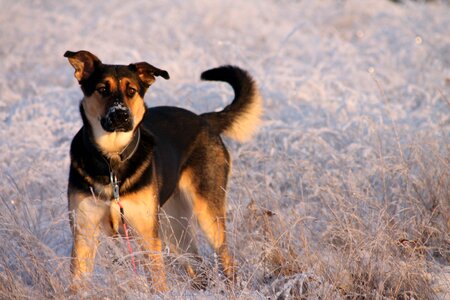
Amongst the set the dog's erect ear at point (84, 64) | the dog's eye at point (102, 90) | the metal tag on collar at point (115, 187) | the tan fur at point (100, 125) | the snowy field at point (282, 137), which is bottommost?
the snowy field at point (282, 137)

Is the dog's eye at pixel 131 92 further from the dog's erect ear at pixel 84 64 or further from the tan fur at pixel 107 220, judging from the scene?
the tan fur at pixel 107 220

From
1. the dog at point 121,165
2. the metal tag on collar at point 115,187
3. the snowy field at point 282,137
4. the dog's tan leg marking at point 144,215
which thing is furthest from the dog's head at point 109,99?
the snowy field at point 282,137

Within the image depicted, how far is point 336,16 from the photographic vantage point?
12.9 m

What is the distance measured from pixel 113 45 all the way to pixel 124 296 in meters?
7.18

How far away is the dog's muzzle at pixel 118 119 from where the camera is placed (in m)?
3.92

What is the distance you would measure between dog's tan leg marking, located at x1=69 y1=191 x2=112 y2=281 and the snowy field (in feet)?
0.36

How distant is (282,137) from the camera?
6.91m

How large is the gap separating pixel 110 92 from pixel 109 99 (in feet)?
0.19

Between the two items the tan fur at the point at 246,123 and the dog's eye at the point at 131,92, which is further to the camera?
the tan fur at the point at 246,123

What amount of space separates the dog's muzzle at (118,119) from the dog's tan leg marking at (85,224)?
1.52 ft

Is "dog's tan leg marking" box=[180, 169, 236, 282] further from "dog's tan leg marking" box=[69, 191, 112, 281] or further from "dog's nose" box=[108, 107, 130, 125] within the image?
"dog's nose" box=[108, 107, 130, 125]

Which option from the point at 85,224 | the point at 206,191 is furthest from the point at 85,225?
the point at 206,191

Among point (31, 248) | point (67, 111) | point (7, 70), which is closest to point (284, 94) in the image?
point (67, 111)

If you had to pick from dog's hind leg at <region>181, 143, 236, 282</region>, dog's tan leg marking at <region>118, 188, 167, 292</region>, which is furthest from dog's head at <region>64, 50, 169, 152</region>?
dog's hind leg at <region>181, 143, 236, 282</region>
